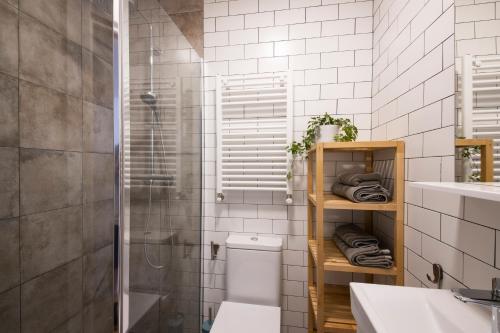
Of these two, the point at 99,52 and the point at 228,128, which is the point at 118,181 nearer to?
the point at 99,52

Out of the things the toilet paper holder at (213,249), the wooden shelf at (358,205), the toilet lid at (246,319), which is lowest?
the toilet lid at (246,319)

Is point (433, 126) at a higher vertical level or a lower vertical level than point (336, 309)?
higher

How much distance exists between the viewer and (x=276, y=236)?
5.80 feet

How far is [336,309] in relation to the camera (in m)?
1.42

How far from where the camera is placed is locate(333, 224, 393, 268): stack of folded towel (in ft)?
4.05

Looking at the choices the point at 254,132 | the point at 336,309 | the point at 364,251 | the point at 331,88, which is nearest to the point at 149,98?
the point at 254,132

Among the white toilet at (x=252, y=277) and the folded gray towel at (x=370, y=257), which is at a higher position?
the folded gray towel at (x=370, y=257)

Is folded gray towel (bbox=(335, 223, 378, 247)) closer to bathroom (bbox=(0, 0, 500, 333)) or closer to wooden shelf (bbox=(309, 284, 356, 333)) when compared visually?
bathroom (bbox=(0, 0, 500, 333))

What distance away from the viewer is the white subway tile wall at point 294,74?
1.68 m

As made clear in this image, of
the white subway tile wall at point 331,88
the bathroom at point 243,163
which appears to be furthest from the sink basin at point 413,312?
the white subway tile wall at point 331,88

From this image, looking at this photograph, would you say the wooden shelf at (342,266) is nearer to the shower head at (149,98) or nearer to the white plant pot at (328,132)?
the white plant pot at (328,132)

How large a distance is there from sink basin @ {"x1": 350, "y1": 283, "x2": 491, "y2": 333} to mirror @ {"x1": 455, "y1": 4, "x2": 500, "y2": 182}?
0.38m

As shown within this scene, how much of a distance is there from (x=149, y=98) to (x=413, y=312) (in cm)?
129

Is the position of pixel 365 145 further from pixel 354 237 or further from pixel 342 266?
pixel 342 266
